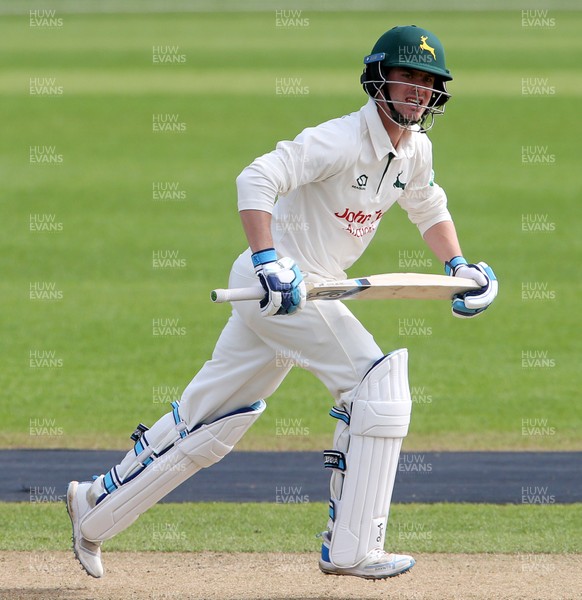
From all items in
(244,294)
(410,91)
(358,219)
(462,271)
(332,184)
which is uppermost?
(410,91)

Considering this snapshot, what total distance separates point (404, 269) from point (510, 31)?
36.1 metres

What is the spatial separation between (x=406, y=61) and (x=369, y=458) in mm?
1612

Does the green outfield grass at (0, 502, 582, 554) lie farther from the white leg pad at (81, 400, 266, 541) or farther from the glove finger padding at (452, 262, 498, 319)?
the glove finger padding at (452, 262, 498, 319)

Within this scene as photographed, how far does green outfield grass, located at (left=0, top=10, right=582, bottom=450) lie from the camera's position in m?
9.19

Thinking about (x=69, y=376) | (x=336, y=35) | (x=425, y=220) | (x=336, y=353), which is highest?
(x=336, y=35)

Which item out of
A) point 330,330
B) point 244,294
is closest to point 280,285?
point 244,294

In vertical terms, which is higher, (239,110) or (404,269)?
(239,110)

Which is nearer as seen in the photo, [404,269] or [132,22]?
[404,269]

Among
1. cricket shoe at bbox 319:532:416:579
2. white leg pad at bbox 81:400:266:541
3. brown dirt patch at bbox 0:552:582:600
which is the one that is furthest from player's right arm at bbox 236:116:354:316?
brown dirt patch at bbox 0:552:582:600

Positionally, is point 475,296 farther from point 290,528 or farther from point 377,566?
point 290,528

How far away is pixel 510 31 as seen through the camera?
47.7 m

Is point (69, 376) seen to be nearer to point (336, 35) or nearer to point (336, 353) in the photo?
point (336, 353)

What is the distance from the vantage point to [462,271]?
18.0ft

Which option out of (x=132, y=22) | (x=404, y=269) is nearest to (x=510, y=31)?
(x=132, y=22)
